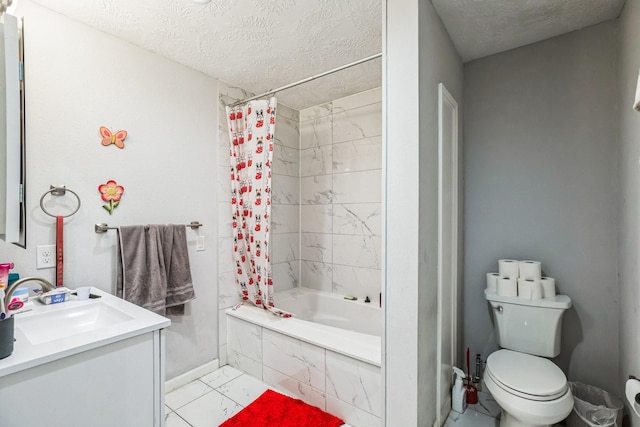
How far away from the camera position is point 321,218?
10.1 ft

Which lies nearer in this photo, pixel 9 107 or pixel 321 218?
pixel 9 107

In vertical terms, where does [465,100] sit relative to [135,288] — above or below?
above

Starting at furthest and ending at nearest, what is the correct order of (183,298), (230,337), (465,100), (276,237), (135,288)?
(276,237)
(230,337)
(465,100)
(183,298)
(135,288)

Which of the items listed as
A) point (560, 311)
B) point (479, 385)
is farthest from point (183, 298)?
point (560, 311)

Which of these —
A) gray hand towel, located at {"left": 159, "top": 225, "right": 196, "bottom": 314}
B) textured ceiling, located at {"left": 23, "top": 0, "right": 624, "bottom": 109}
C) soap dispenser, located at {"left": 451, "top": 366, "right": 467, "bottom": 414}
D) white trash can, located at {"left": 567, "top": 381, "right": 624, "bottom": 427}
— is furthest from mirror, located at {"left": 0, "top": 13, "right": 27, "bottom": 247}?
white trash can, located at {"left": 567, "top": 381, "right": 624, "bottom": 427}

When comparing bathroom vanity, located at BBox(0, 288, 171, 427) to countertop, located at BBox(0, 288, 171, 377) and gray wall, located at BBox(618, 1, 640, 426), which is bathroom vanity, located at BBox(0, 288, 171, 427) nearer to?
countertop, located at BBox(0, 288, 171, 377)

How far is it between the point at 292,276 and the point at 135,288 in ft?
5.22

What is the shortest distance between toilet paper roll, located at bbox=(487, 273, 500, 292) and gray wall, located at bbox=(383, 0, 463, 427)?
2.33ft

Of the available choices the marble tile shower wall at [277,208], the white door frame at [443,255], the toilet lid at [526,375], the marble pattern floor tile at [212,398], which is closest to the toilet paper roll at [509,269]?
the white door frame at [443,255]

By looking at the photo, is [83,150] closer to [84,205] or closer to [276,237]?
[84,205]

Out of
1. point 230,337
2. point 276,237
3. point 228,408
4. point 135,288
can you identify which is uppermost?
point 276,237

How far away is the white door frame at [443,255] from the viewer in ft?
5.56

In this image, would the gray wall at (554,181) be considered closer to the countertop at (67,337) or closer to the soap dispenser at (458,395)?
the soap dispenser at (458,395)

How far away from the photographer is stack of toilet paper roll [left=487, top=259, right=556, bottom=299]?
1.82 meters
